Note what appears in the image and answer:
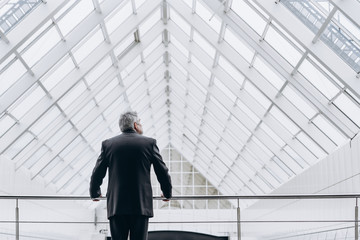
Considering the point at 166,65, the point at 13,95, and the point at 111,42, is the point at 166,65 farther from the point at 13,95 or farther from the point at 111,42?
the point at 13,95

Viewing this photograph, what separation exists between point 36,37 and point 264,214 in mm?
18852

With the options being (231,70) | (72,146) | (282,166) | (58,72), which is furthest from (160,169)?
(72,146)

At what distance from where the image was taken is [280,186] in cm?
2784

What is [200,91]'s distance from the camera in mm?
28078

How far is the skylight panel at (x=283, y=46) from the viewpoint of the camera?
16.9 m

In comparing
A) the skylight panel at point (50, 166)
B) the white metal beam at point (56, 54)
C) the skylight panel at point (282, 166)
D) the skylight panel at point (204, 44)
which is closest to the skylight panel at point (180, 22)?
the skylight panel at point (204, 44)

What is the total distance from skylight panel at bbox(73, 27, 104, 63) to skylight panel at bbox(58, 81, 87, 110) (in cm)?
241

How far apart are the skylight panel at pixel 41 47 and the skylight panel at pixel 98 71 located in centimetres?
464

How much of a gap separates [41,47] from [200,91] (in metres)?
12.0

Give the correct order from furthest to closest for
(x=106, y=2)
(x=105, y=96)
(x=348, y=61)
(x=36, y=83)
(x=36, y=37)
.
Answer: (x=105, y=96), (x=36, y=83), (x=106, y=2), (x=36, y=37), (x=348, y=61)

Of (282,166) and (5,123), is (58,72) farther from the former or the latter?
(282,166)

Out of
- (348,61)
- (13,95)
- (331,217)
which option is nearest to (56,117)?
(13,95)

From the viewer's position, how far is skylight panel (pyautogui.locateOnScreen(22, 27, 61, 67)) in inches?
659

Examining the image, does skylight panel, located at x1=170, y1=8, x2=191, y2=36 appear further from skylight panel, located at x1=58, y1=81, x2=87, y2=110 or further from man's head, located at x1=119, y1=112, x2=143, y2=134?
man's head, located at x1=119, y1=112, x2=143, y2=134
